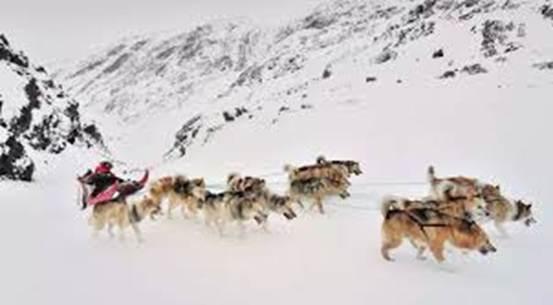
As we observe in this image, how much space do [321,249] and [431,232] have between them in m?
1.56

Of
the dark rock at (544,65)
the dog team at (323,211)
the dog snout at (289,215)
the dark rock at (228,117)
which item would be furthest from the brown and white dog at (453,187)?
the dark rock at (228,117)

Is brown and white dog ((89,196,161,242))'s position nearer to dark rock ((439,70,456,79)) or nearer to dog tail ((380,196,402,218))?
dog tail ((380,196,402,218))

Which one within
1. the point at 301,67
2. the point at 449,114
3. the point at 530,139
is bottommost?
the point at 530,139

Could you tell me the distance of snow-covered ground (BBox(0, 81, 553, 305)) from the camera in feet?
27.2

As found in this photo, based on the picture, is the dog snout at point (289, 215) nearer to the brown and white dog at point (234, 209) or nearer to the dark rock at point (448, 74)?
the brown and white dog at point (234, 209)

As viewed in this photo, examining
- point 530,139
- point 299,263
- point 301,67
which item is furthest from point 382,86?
point 301,67

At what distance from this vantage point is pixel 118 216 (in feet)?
36.1

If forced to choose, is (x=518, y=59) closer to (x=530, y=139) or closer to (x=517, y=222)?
(x=530, y=139)

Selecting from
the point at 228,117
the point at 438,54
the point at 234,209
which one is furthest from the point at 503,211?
the point at 228,117

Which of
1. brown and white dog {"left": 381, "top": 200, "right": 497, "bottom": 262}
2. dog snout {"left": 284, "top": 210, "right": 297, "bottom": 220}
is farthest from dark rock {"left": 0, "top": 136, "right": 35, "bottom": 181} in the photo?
brown and white dog {"left": 381, "top": 200, "right": 497, "bottom": 262}

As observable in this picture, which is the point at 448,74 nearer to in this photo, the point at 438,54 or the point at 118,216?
the point at 438,54

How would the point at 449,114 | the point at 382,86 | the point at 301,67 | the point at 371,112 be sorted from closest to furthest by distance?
the point at 449,114, the point at 371,112, the point at 382,86, the point at 301,67

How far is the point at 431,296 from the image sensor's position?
8195 millimetres

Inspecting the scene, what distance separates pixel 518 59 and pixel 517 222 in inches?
603
